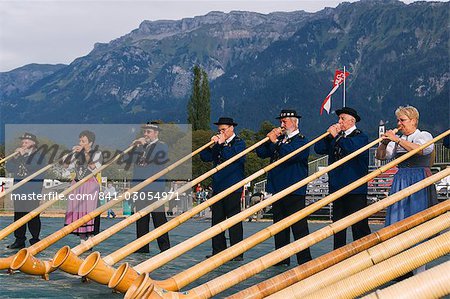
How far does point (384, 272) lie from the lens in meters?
3.44

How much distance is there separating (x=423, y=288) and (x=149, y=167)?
852 cm

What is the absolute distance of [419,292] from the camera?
9.25 feet

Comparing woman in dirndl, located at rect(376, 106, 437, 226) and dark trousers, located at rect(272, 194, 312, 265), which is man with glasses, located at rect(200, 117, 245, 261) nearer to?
dark trousers, located at rect(272, 194, 312, 265)

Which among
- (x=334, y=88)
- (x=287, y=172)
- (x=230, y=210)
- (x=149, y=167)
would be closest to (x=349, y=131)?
(x=287, y=172)

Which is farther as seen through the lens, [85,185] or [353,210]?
[85,185]

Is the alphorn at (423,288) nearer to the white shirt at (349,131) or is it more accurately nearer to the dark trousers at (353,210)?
the dark trousers at (353,210)

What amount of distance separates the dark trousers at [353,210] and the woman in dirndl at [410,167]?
1.12 metres

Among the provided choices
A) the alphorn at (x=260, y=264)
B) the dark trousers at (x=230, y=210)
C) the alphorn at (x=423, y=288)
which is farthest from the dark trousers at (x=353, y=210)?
the alphorn at (x=423, y=288)

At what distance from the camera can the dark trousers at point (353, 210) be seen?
8906mm

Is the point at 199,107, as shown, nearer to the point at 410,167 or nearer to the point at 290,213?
the point at 290,213

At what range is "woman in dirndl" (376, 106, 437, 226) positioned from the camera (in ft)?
24.9

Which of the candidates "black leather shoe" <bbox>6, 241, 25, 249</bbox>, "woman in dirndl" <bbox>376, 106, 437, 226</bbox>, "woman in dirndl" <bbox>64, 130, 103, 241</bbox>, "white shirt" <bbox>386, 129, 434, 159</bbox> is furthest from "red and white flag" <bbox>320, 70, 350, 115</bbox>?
"woman in dirndl" <bbox>376, 106, 437, 226</bbox>

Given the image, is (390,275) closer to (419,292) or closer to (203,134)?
(419,292)

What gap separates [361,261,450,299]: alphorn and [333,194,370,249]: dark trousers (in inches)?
237
